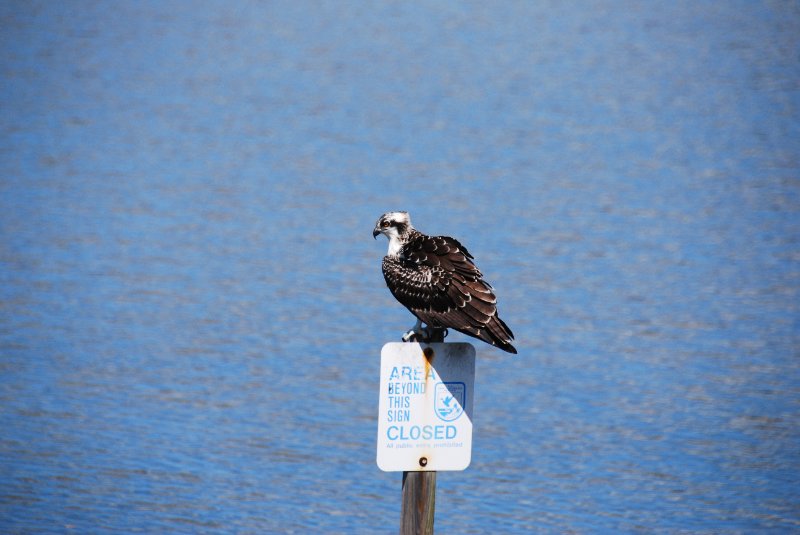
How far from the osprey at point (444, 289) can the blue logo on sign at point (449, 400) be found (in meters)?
0.59

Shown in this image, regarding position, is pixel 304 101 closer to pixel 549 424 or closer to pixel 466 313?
pixel 549 424

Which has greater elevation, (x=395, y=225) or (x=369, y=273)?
(x=369, y=273)

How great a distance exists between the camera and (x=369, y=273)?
15.0 meters

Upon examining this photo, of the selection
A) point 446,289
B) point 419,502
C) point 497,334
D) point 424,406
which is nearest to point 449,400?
point 424,406

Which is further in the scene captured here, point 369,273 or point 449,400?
point 369,273

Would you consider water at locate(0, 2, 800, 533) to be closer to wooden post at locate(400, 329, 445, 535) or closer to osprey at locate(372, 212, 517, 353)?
osprey at locate(372, 212, 517, 353)

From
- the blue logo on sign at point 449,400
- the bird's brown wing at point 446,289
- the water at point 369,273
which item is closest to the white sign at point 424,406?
the blue logo on sign at point 449,400

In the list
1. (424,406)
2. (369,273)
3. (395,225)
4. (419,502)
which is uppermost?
(369,273)

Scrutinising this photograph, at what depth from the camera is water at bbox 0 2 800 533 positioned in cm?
987

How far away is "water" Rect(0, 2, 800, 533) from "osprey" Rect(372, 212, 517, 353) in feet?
9.50

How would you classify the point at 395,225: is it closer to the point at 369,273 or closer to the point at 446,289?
the point at 446,289

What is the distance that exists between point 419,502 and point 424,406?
1.50 feet

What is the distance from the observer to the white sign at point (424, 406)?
17.6ft

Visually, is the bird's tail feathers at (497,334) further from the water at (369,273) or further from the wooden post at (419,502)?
the water at (369,273)
